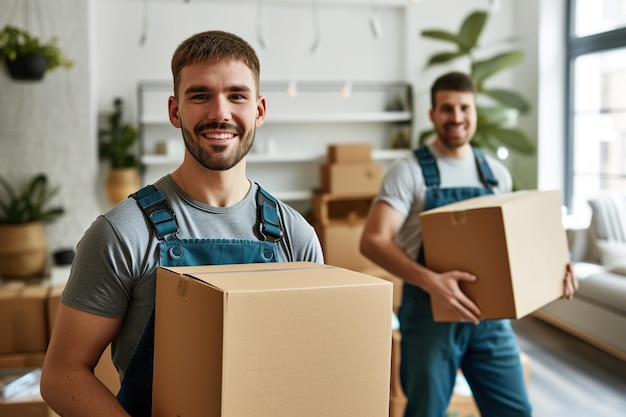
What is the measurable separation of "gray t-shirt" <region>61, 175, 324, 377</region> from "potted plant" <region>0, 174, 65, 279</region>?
3.59 metres

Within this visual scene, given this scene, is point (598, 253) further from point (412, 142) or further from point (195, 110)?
point (195, 110)

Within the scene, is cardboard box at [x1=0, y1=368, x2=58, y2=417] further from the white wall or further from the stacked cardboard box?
the stacked cardboard box

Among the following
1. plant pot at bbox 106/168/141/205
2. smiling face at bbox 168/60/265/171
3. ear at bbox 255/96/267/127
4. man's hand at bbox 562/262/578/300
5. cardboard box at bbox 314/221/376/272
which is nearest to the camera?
smiling face at bbox 168/60/265/171

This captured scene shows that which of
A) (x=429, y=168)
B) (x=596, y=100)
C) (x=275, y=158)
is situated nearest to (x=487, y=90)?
(x=596, y=100)

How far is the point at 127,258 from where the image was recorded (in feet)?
3.93

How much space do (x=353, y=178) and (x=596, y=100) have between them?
203 cm

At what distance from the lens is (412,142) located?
579cm

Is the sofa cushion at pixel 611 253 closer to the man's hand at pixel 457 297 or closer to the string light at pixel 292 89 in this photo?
the string light at pixel 292 89

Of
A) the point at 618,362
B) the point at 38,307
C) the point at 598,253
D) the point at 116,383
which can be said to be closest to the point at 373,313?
the point at 116,383

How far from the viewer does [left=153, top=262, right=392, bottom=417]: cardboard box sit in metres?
0.99

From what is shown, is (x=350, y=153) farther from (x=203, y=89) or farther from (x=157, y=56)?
(x=203, y=89)

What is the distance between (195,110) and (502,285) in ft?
3.53

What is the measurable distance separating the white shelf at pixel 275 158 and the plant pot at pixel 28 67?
1.01m

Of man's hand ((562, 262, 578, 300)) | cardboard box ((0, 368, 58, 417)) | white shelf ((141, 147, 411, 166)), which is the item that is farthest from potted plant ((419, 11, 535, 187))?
cardboard box ((0, 368, 58, 417))
